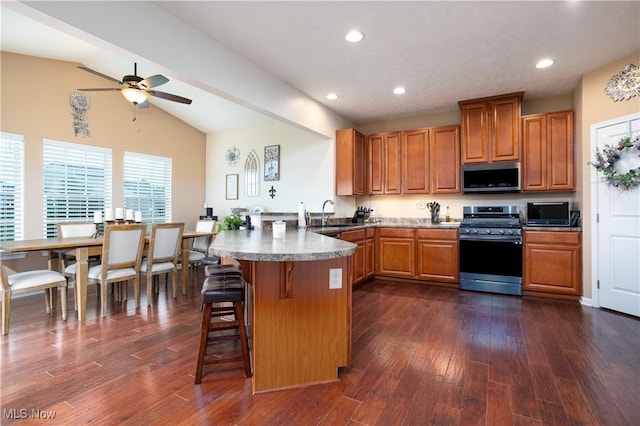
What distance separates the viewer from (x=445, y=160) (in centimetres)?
450

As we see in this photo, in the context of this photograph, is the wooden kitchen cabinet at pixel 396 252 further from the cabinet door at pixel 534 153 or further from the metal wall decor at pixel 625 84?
the metal wall decor at pixel 625 84

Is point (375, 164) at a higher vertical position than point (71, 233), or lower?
higher

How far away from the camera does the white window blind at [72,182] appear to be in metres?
4.32

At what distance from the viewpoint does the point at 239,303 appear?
1950 mm

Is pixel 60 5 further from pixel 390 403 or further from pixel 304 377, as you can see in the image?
pixel 390 403

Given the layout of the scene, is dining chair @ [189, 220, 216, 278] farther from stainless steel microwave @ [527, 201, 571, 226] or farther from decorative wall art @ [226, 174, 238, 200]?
stainless steel microwave @ [527, 201, 571, 226]

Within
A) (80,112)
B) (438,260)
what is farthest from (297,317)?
(80,112)

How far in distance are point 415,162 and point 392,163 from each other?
37 cm

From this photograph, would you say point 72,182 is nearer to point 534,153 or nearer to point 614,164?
point 534,153

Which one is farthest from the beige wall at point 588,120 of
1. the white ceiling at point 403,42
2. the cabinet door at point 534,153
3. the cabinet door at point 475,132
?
the cabinet door at point 475,132

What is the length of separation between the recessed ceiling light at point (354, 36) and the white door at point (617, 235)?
9.57 feet

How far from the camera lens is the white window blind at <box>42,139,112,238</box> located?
14.2ft

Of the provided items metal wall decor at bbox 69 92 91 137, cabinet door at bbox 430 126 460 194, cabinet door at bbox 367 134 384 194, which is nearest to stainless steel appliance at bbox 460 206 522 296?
cabinet door at bbox 430 126 460 194

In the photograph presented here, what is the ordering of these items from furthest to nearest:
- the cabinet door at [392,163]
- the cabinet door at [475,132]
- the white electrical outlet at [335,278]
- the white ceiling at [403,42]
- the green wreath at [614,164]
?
1. the cabinet door at [392,163]
2. the cabinet door at [475,132]
3. the green wreath at [614,164]
4. the white ceiling at [403,42]
5. the white electrical outlet at [335,278]
